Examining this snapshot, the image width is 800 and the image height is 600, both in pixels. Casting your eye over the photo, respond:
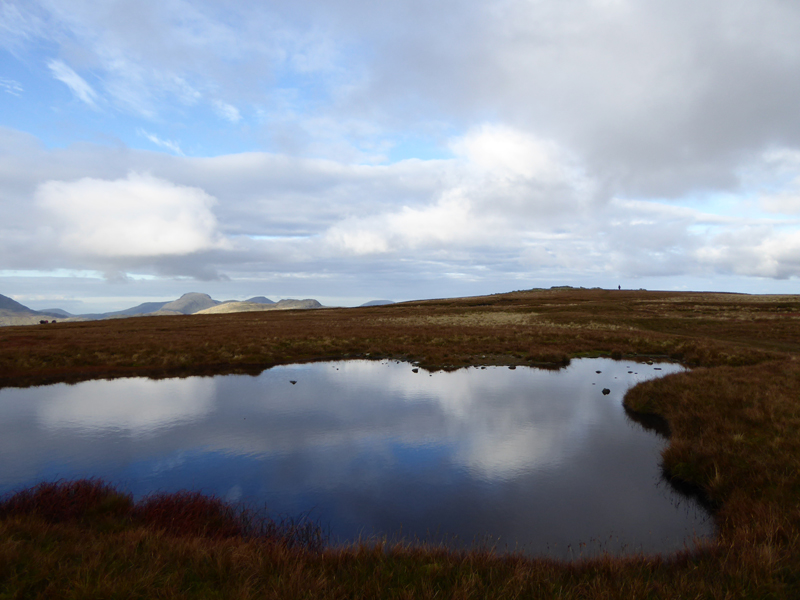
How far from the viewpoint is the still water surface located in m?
11.2

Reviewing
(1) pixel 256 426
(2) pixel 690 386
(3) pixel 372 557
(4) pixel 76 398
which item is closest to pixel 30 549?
(3) pixel 372 557

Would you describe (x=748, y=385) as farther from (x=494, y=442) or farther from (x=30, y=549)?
(x=30, y=549)

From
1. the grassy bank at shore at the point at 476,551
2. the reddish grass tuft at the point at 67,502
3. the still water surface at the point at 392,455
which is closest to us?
the grassy bank at shore at the point at 476,551

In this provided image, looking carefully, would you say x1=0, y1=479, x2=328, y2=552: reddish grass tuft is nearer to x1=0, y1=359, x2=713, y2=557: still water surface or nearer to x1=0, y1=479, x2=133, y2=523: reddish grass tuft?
x1=0, y1=479, x2=133, y2=523: reddish grass tuft

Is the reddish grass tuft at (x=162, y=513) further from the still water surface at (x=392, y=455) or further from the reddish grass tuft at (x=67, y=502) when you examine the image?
the still water surface at (x=392, y=455)

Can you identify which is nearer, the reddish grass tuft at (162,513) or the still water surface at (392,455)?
the reddish grass tuft at (162,513)

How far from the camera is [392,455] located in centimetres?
1590

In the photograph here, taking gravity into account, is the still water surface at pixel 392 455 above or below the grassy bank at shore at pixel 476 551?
below

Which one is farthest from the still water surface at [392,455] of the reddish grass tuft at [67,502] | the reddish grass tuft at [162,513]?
the reddish grass tuft at [67,502]

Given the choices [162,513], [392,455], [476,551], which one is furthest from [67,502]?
[476,551]

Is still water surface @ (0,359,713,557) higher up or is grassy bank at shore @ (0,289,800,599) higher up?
grassy bank at shore @ (0,289,800,599)

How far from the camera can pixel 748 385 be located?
19.9 meters

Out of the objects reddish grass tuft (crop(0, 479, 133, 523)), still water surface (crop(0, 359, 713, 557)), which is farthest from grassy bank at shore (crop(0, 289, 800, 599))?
still water surface (crop(0, 359, 713, 557))

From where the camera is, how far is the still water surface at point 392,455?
36.7 feet
